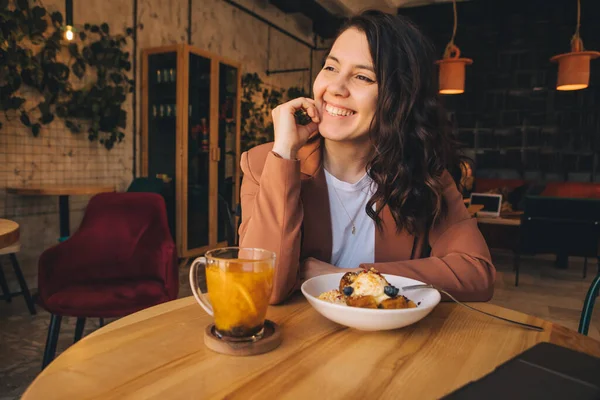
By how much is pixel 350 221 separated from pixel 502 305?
2.80 meters

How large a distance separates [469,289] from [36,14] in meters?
3.82

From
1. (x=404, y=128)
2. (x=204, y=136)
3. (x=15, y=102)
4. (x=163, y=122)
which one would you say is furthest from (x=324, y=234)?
(x=204, y=136)

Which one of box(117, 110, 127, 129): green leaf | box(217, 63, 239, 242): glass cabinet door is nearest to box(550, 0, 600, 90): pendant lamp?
box(217, 63, 239, 242): glass cabinet door

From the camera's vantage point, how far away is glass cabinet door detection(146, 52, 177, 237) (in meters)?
4.72

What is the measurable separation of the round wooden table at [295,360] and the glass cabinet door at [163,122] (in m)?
4.08

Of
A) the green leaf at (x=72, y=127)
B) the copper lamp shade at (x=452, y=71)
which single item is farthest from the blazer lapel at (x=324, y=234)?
the copper lamp shade at (x=452, y=71)

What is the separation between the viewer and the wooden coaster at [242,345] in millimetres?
683

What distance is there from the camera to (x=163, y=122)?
4828 millimetres

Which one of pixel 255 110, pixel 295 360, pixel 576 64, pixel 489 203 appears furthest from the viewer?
pixel 255 110

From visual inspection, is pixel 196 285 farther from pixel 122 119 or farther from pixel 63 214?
pixel 122 119

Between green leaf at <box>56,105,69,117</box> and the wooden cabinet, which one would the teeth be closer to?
green leaf at <box>56,105,69,117</box>

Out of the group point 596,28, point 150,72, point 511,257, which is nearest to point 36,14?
point 150,72

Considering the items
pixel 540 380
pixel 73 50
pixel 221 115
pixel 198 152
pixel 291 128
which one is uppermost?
pixel 73 50

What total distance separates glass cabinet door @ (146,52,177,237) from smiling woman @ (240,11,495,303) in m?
3.61
